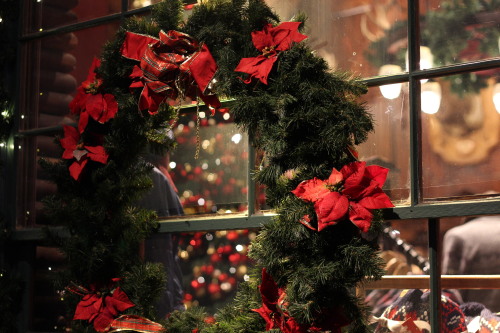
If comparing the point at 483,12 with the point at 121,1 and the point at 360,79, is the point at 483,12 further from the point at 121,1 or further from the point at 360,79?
the point at 121,1

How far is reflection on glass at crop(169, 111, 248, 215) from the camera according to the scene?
7.45 feet

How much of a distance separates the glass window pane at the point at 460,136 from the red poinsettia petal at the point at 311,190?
1.11ft

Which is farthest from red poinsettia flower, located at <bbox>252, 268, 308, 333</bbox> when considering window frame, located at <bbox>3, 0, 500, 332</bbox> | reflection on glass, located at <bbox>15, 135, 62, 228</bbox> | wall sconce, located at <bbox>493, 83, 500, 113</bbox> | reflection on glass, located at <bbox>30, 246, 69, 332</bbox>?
reflection on glass, located at <bbox>15, 135, 62, 228</bbox>

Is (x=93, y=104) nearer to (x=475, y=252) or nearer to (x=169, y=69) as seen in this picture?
(x=169, y=69)

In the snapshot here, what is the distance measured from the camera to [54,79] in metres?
2.74

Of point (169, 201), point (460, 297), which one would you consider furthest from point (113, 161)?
point (460, 297)

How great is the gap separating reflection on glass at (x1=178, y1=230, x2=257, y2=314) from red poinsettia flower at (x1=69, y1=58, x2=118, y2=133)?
445 millimetres

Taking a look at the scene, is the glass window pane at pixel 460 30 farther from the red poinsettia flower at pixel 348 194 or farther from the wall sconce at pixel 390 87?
the red poinsettia flower at pixel 348 194

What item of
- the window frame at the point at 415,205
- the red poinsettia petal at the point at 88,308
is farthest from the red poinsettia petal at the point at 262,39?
the red poinsettia petal at the point at 88,308

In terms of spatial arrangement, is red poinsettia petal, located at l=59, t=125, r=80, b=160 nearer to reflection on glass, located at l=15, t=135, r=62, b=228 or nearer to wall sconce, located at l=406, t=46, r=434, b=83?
reflection on glass, located at l=15, t=135, r=62, b=228

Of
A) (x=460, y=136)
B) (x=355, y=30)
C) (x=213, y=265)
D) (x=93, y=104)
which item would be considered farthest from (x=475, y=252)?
(x=93, y=104)

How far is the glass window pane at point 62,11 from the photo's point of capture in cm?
262

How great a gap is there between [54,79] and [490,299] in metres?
1.71

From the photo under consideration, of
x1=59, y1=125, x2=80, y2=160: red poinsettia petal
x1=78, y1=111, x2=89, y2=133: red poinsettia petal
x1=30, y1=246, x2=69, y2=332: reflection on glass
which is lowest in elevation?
x1=30, y1=246, x2=69, y2=332: reflection on glass
